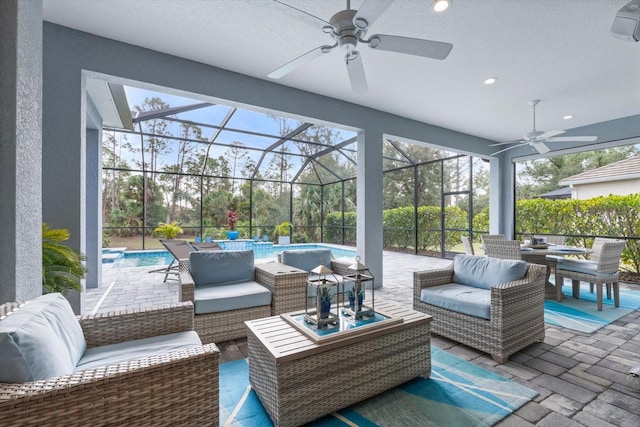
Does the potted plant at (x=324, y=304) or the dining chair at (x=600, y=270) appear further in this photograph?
the dining chair at (x=600, y=270)

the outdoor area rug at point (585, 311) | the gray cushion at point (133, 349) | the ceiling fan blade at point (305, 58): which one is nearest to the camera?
the gray cushion at point (133, 349)

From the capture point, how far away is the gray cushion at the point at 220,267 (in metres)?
3.25

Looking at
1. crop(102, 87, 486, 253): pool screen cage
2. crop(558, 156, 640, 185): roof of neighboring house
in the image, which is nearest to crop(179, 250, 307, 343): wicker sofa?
crop(102, 87, 486, 253): pool screen cage

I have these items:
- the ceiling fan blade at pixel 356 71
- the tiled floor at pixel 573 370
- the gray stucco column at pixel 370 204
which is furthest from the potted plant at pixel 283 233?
the ceiling fan blade at pixel 356 71

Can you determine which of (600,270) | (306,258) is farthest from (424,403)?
(600,270)

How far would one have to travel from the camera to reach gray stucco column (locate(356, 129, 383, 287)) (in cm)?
497

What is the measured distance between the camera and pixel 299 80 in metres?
4.09

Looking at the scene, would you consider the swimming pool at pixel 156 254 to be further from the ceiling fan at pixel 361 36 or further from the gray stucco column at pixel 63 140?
the ceiling fan at pixel 361 36

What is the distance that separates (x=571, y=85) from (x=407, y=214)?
6.82m

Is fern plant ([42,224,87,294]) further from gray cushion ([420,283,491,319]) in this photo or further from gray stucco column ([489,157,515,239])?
A: gray stucco column ([489,157,515,239])

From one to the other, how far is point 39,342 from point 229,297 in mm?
1729

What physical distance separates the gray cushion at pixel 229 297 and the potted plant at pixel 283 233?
823cm

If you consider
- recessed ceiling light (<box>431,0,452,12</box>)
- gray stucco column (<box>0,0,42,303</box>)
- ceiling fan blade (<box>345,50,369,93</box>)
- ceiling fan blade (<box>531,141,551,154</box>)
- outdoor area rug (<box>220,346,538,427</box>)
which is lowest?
outdoor area rug (<box>220,346,538,427</box>)

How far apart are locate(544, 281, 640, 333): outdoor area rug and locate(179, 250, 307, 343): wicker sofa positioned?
3.11 meters
